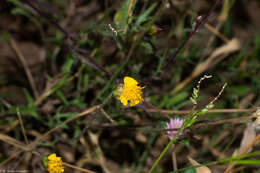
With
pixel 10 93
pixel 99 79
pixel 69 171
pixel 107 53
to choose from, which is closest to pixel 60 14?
pixel 107 53

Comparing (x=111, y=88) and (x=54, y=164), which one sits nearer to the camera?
(x=54, y=164)

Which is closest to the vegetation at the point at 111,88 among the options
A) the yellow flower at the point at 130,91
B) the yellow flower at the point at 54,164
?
the yellow flower at the point at 130,91

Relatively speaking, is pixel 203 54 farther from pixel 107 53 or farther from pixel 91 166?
pixel 91 166

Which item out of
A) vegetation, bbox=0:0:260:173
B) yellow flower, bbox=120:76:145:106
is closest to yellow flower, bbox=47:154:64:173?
vegetation, bbox=0:0:260:173

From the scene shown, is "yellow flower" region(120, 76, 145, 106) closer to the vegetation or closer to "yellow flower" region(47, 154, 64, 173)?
the vegetation

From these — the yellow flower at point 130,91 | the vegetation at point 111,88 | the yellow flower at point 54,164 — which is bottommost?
the yellow flower at point 54,164

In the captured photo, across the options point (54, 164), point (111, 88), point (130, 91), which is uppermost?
point (111, 88)

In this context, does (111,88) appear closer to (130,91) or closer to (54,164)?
(130,91)

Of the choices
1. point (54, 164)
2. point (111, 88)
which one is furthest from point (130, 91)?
point (54, 164)

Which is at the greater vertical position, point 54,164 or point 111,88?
point 111,88

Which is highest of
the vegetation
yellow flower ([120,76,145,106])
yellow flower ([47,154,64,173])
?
the vegetation

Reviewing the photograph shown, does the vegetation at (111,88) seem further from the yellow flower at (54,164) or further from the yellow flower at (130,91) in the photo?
the yellow flower at (54,164)
